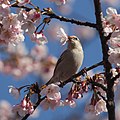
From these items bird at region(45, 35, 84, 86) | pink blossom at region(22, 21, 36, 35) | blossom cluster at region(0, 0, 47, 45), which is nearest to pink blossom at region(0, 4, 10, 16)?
blossom cluster at region(0, 0, 47, 45)

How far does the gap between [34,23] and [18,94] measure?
1.91 ft

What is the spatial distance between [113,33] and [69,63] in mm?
1909

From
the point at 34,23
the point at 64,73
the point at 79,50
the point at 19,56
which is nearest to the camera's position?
the point at 34,23

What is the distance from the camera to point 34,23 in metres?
2.73

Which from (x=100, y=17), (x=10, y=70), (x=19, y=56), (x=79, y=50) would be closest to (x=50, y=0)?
(x=100, y=17)

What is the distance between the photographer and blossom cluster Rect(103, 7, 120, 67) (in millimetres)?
2424

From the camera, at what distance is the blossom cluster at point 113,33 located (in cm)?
242

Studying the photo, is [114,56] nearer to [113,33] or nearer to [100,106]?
[113,33]

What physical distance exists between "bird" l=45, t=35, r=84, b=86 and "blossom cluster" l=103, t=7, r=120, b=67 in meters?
1.52

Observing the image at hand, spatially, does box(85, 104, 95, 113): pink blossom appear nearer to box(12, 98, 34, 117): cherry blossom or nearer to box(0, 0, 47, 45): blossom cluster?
box(12, 98, 34, 117): cherry blossom

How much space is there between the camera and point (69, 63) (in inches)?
170

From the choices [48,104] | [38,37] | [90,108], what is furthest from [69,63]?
[38,37]

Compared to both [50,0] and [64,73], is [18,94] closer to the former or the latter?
[50,0]

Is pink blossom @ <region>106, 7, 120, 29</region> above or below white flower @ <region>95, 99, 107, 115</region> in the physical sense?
above
